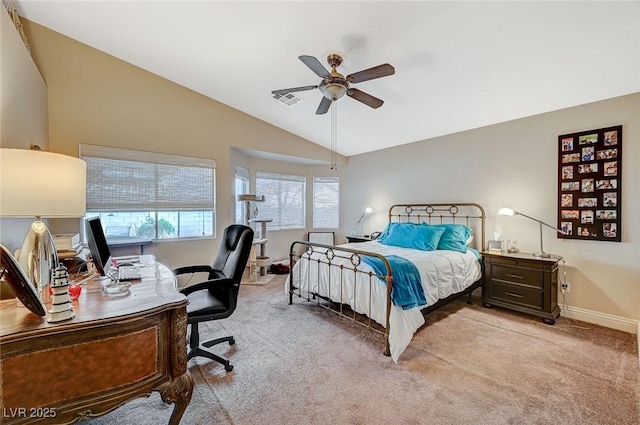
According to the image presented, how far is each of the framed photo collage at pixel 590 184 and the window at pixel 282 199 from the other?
176 inches

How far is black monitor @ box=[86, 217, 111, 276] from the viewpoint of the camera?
1.67m

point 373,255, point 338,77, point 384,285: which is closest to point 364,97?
point 338,77

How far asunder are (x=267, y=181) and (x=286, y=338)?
3.69 m

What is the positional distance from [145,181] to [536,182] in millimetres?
5166

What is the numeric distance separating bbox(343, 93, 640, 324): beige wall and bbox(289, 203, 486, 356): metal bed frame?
0.51 feet

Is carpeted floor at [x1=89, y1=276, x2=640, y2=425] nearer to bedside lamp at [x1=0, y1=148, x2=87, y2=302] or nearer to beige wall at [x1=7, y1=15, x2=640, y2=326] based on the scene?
beige wall at [x1=7, y1=15, x2=640, y2=326]

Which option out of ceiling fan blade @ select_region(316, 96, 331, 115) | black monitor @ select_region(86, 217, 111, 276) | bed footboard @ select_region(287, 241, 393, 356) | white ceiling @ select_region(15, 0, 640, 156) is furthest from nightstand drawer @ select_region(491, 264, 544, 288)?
black monitor @ select_region(86, 217, 111, 276)

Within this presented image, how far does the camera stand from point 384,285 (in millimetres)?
2619

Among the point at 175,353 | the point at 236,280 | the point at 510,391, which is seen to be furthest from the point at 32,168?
the point at 510,391

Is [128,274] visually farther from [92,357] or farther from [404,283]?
[404,283]

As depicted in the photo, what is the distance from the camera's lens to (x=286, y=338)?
2.77 meters

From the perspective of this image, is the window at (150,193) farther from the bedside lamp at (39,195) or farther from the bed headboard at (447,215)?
the bed headboard at (447,215)

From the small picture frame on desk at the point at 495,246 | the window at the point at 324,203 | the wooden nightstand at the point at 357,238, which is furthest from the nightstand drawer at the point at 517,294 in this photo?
the window at the point at 324,203

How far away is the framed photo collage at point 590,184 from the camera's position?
297 centimetres
